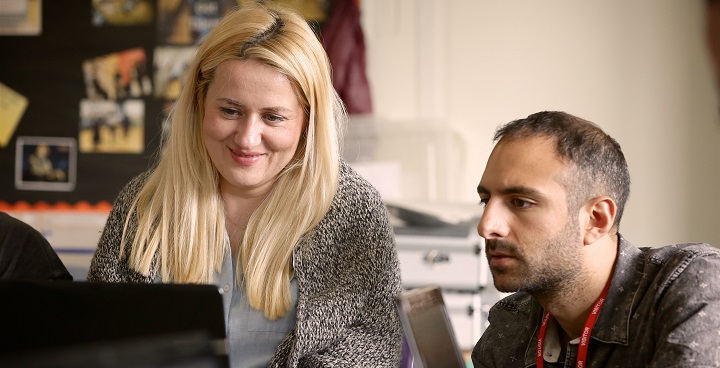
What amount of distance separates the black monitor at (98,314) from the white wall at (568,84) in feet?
8.61

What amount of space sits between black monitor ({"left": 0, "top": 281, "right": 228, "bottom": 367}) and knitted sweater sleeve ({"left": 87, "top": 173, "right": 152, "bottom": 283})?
60 cm

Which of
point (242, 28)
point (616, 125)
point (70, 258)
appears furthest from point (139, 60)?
point (242, 28)

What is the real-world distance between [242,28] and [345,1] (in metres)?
2.02

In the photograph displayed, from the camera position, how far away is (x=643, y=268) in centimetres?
130

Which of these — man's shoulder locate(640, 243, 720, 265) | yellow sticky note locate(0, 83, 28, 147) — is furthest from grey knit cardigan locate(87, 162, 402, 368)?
yellow sticky note locate(0, 83, 28, 147)

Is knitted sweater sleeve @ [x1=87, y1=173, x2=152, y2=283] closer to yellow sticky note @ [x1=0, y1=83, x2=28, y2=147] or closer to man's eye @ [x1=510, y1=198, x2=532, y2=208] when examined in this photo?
man's eye @ [x1=510, y1=198, x2=532, y2=208]

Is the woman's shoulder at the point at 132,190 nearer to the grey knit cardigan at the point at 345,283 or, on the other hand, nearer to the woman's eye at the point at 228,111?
the grey knit cardigan at the point at 345,283

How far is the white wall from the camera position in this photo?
3352mm

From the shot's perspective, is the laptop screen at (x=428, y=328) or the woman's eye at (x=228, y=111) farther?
the woman's eye at (x=228, y=111)

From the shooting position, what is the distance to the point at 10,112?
147 inches

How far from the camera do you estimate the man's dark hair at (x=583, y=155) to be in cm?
130

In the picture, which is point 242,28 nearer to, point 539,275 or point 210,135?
point 210,135

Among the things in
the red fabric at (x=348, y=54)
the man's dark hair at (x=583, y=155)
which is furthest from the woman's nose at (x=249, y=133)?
the red fabric at (x=348, y=54)

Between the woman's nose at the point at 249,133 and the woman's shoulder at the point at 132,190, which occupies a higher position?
the woman's nose at the point at 249,133
